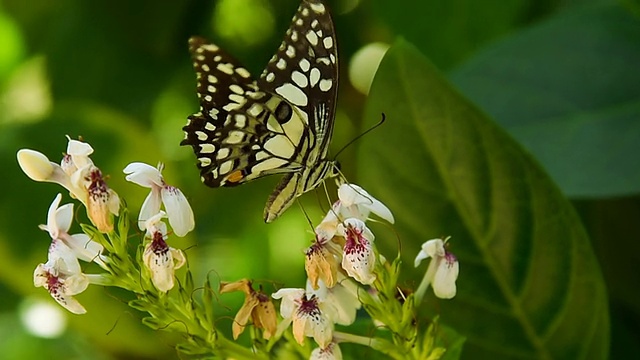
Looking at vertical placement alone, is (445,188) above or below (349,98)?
below

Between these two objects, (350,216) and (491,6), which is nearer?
(350,216)

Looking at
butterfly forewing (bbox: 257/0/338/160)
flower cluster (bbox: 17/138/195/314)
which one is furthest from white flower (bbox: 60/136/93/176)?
butterfly forewing (bbox: 257/0/338/160)

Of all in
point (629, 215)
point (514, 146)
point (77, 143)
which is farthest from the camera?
point (629, 215)

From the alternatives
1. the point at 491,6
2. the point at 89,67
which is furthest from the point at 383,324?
the point at 89,67

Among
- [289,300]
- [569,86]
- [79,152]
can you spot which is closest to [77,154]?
[79,152]

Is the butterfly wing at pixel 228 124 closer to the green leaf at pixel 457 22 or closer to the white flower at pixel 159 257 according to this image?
the white flower at pixel 159 257

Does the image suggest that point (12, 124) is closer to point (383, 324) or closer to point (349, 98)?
point (349, 98)
